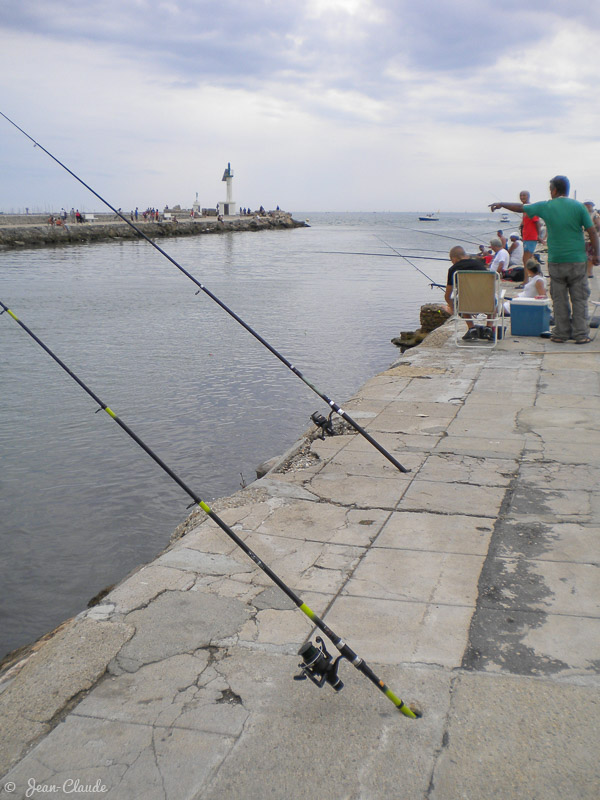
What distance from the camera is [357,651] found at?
2.61m

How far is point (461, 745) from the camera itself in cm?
212

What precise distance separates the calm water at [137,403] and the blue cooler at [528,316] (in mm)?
2492

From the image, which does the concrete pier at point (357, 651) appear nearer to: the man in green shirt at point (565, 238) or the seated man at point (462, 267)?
the man in green shirt at point (565, 238)

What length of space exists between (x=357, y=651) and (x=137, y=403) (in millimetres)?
7489

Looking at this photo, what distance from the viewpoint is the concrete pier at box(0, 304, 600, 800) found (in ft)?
6.69

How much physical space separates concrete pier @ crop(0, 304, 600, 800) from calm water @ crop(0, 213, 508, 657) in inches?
Result: 73.4

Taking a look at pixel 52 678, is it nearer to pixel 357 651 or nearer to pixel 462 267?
pixel 357 651

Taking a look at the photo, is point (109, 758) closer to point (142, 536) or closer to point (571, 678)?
point (571, 678)

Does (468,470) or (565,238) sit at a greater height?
(565,238)

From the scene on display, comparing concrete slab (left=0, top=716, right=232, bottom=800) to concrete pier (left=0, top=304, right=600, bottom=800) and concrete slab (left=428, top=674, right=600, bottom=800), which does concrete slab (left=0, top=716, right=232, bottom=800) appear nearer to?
concrete pier (left=0, top=304, right=600, bottom=800)

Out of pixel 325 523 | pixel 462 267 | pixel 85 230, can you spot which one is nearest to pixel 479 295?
pixel 462 267

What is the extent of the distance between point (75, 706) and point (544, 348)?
6.93 m

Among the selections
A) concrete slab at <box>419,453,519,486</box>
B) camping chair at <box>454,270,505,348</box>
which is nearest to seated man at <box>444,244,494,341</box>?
camping chair at <box>454,270,505,348</box>

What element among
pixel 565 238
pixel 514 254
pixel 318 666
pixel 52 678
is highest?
pixel 565 238
